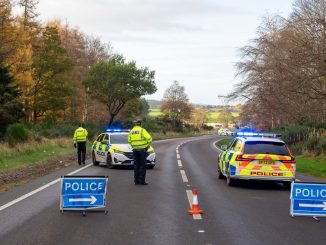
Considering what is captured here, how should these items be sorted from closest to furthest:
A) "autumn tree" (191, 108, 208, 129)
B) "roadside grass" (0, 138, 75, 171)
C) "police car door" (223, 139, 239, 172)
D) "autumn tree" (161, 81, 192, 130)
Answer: "police car door" (223, 139, 239, 172)
"roadside grass" (0, 138, 75, 171)
"autumn tree" (161, 81, 192, 130)
"autumn tree" (191, 108, 208, 129)

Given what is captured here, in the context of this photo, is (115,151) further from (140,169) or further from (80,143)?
(140,169)

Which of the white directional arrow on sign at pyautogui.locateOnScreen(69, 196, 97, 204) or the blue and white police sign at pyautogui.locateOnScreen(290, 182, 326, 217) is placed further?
the white directional arrow on sign at pyautogui.locateOnScreen(69, 196, 97, 204)

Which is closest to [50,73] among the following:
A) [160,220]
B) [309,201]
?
[160,220]

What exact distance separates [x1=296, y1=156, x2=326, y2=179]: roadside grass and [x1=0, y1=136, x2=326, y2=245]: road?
6.10 meters

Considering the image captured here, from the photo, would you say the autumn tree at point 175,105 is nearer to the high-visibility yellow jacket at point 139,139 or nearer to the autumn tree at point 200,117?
the autumn tree at point 200,117

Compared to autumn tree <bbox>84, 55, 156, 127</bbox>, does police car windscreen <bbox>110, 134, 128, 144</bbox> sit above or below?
below

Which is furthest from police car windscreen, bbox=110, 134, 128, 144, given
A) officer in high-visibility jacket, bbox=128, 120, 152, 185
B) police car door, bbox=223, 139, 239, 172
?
police car door, bbox=223, 139, 239, 172

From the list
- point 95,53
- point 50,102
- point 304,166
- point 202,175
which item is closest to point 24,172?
point 202,175

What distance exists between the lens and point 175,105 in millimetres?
87562

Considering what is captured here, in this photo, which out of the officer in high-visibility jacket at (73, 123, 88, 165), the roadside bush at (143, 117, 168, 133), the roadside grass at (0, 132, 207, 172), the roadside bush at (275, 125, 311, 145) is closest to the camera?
the roadside grass at (0, 132, 207, 172)

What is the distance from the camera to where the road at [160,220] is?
720cm

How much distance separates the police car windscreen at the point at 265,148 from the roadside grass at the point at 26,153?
904 cm

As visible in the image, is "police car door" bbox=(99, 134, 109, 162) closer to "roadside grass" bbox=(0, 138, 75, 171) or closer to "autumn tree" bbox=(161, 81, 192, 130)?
"roadside grass" bbox=(0, 138, 75, 171)

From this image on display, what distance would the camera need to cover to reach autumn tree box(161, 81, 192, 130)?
8769 cm
